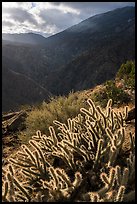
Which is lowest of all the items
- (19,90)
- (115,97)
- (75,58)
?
(115,97)

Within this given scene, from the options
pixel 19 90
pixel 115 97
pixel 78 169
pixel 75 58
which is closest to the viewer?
pixel 78 169

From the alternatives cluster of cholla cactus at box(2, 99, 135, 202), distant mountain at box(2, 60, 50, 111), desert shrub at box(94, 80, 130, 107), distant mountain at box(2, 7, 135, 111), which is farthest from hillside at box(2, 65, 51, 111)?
cluster of cholla cactus at box(2, 99, 135, 202)

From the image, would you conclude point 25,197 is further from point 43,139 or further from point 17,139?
point 17,139

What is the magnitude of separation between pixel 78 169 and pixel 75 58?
98725 mm

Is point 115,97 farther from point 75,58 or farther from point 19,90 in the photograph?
point 75,58

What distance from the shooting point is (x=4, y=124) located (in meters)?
10.2

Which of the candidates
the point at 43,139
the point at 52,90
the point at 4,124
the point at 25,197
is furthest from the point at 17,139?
the point at 52,90

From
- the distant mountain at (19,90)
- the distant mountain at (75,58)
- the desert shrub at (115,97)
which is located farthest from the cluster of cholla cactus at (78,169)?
the distant mountain at (75,58)

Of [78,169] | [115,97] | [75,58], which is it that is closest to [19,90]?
[75,58]

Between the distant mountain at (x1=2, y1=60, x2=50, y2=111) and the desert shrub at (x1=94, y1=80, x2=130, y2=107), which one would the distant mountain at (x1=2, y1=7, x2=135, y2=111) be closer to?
the distant mountain at (x1=2, y1=60, x2=50, y2=111)

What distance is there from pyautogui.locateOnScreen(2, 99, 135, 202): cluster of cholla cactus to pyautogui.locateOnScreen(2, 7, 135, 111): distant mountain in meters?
71.3

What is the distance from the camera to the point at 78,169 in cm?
471

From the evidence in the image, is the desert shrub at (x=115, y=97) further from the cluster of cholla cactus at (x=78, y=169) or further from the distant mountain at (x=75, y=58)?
the distant mountain at (x=75, y=58)

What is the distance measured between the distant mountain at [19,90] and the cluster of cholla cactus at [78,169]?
232 ft
